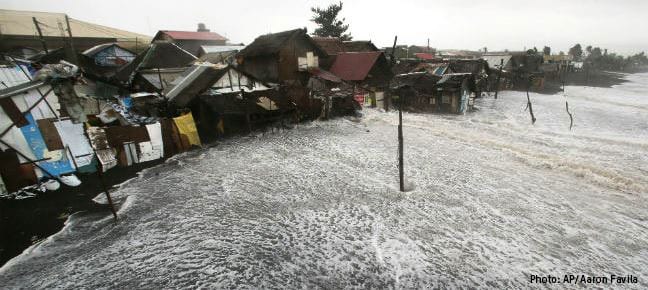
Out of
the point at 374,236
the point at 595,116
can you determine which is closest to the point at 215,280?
the point at 374,236

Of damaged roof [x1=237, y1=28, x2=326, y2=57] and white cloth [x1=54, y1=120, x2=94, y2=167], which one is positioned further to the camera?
damaged roof [x1=237, y1=28, x2=326, y2=57]

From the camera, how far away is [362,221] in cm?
927

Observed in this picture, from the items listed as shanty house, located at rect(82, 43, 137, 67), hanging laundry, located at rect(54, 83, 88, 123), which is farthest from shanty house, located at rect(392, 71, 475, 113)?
shanty house, located at rect(82, 43, 137, 67)

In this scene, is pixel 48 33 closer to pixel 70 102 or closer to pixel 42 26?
pixel 42 26

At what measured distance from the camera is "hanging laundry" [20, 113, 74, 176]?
10.4 metres

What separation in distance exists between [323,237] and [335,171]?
15.7ft

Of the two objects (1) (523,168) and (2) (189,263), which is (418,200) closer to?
(1) (523,168)

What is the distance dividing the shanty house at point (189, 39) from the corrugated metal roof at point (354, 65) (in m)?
26.8

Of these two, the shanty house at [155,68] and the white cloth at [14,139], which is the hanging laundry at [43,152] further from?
the shanty house at [155,68]

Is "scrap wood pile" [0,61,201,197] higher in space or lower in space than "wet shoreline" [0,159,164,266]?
higher

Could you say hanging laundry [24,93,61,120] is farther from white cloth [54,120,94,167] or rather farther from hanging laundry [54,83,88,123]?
white cloth [54,120,94,167]

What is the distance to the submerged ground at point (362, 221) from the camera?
714cm

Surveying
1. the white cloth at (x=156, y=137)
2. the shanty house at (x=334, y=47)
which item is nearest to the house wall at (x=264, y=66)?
the shanty house at (x=334, y=47)

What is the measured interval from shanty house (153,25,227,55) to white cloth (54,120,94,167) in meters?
38.9
